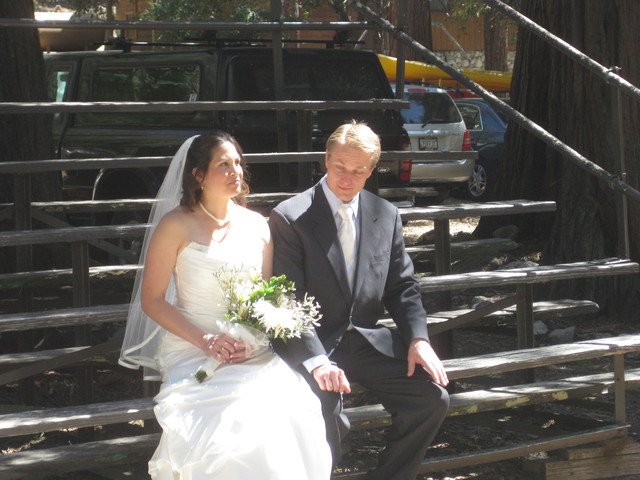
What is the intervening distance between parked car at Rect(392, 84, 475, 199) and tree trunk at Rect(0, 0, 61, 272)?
8.24 meters

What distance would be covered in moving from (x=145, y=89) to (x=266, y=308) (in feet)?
16.5

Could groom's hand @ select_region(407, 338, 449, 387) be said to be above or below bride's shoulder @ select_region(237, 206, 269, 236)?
below

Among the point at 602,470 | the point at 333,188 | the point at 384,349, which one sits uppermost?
the point at 333,188

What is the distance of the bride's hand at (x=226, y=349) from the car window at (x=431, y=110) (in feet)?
37.8

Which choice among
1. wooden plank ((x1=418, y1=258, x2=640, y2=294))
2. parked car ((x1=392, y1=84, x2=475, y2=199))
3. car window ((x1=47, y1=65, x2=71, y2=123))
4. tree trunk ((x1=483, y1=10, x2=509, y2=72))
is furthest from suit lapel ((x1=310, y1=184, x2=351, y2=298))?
tree trunk ((x1=483, y1=10, x2=509, y2=72))

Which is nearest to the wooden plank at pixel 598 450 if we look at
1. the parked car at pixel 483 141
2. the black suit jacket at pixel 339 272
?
the black suit jacket at pixel 339 272

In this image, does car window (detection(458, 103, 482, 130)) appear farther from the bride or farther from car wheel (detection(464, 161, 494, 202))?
the bride

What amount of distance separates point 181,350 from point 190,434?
1.69ft

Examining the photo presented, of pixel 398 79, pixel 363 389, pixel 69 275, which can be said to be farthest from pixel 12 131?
pixel 363 389

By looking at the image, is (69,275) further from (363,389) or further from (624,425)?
(624,425)

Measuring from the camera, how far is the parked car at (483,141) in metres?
15.9

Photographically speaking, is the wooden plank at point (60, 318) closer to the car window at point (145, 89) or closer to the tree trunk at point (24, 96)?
the tree trunk at point (24, 96)

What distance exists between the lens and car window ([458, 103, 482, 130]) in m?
16.9

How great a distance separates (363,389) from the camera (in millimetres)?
4363
